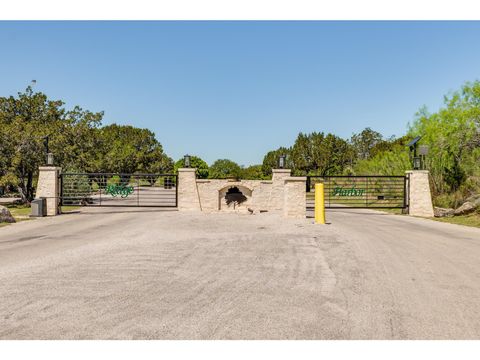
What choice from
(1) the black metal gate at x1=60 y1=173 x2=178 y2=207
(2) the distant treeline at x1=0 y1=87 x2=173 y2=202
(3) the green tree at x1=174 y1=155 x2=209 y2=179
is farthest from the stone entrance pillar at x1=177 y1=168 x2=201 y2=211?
(3) the green tree at x1=174 y1=155 x2=209 y2=179

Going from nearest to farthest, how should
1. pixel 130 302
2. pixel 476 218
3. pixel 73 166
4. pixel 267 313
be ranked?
pixel 267 313 < pixel 130 302 < pixel 476 218 < pixel 73 166

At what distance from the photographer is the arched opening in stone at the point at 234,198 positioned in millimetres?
19359

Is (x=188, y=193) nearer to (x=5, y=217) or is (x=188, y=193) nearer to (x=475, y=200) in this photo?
(x=5, y=217)

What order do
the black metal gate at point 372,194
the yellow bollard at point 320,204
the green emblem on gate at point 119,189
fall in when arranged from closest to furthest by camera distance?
the yellow bollard at point 320,204
the black metal gate at point 372,194
the green emblem on gate at point 119,189

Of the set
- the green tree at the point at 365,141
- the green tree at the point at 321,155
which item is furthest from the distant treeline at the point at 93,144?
the green tree at the point at 365,141

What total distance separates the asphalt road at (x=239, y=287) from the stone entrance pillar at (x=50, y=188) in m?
8.15

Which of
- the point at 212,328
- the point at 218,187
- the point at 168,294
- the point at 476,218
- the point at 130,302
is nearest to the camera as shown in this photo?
the point at 212,328

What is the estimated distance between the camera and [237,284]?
5.86 metres

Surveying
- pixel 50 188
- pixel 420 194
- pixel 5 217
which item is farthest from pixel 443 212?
pixel 5 217

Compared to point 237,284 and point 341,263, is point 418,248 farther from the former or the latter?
point 237,284

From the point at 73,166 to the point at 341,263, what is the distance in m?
26.9

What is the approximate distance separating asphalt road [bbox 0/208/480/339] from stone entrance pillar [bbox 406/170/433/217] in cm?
849

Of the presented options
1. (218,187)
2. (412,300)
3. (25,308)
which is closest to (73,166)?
(218,187)

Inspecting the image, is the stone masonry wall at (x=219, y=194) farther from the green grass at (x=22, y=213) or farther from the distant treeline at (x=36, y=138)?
the distant treeline at (x=36, y=138)
